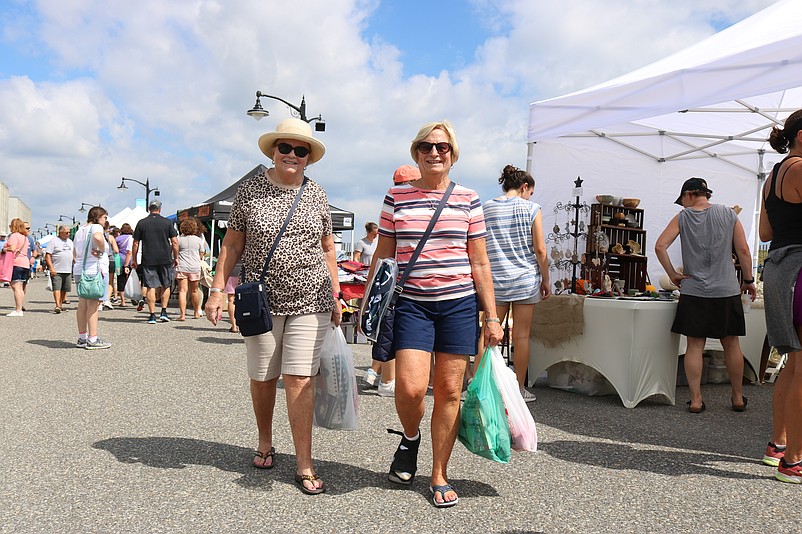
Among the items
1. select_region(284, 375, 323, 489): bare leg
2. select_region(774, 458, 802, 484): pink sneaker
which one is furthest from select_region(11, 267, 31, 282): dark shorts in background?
select_region(774, 458, 802, 484): pink sneaker

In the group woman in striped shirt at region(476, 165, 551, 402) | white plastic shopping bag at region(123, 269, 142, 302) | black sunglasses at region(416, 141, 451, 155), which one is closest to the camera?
black sunglasses at region(416, 141, 451, 155)

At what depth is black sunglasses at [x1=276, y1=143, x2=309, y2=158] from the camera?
146 inches

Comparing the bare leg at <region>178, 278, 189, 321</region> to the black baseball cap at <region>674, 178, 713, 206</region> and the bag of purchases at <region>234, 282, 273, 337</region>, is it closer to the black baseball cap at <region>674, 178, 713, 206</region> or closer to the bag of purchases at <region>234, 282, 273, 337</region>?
the black baseball cap at <region>674, 178, 713, 206</region>

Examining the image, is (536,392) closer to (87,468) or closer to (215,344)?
(87,468)

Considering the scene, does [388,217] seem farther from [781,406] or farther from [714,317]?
[714,317]

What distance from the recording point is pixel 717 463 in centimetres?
428

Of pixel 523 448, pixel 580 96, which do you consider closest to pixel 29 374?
pixel 523 448

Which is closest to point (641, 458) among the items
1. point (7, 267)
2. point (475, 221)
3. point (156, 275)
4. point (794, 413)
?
point (794, 413)

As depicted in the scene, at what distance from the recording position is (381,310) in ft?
11.1

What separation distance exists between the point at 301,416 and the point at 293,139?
1.43 m

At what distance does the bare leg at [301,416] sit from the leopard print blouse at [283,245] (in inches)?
14.3

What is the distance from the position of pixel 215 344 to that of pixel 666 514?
7012 millimetres

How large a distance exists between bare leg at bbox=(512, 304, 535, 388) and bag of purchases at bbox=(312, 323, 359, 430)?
2.28m

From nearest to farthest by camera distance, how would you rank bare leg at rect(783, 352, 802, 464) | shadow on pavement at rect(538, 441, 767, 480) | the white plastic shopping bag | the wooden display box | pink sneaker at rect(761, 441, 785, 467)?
bare leg at rect(783, 352, 802, 464) → shadow on pavement at rect(538, 441, 767, 480) → pink sneaker at rect(761, 441, 785, 467) → the wooden display box → the white plastic shopping bag
